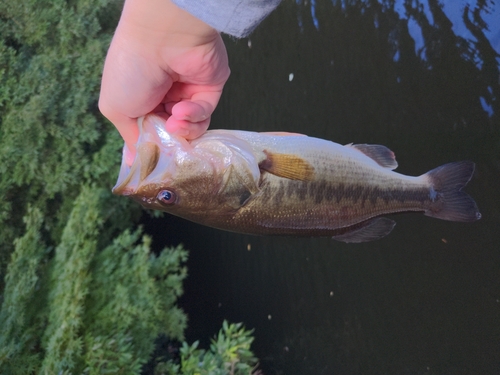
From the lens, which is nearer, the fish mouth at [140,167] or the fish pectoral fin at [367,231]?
the fish mouth at [140,167]

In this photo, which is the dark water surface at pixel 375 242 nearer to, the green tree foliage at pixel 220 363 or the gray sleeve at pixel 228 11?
the green tree foliage at pixel 220 363

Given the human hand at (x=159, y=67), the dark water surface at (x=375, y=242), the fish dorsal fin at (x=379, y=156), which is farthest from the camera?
the dark water surface at (x=375, y=242)

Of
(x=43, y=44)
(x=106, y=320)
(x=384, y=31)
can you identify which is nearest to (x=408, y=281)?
(x=384, y=31)

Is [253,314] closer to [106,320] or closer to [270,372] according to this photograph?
[270,372]

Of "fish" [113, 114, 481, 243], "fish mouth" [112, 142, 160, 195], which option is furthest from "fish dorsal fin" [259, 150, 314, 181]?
"fish mouth" [112, 142, 160, 195]

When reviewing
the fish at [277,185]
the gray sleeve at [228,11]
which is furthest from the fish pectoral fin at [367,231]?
the gray sleeve at [228,11]

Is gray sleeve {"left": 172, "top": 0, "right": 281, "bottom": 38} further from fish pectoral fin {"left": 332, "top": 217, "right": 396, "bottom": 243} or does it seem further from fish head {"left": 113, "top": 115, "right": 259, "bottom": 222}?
fish pectoral fin {"left": 332, "top": 217, "right": 396, "bottom": 243}
